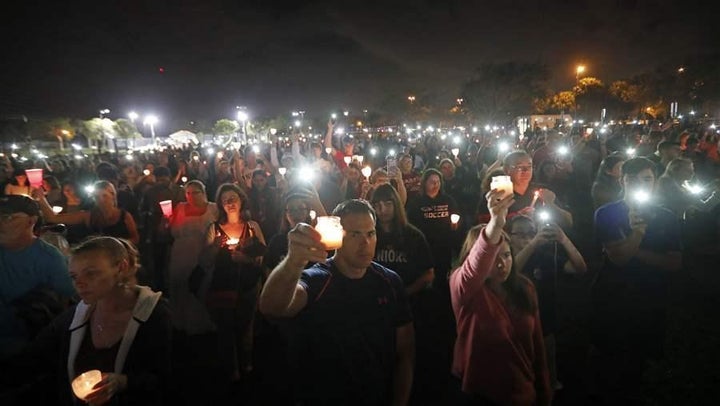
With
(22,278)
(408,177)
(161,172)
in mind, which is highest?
(161,172)

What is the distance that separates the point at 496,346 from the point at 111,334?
227cm

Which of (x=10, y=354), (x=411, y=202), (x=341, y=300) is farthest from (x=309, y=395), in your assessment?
(x=411, y=202)

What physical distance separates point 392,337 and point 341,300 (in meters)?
0.42

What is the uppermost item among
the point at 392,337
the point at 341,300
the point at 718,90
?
the point at 718,90

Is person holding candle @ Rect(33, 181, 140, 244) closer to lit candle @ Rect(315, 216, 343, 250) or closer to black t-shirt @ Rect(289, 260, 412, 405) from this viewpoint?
black t-shirt @ Rect(289, 260, 412, 405)

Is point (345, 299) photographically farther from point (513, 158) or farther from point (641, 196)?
point (513, 158)

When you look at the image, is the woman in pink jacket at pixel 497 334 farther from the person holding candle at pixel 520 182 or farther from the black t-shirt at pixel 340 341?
the person holding candle at pixel 520 182

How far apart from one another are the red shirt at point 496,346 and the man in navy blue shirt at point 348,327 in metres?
0.45

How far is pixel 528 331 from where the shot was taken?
275 cm

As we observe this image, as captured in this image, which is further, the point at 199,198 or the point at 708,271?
the point at 708,271

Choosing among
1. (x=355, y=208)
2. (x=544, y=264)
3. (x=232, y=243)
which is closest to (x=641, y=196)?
(x=544, y=264)

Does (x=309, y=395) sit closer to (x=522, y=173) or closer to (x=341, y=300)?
(x=341, y=300)

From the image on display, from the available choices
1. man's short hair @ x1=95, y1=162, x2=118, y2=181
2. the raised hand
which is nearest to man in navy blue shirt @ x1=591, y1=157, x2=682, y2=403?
the raised hand

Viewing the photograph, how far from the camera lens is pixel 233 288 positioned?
4570 mm
